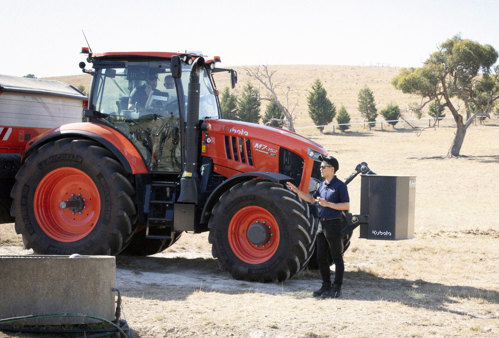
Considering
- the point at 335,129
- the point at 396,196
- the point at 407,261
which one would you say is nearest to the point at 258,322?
the point at 396,196

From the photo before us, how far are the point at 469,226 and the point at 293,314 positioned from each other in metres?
9.87

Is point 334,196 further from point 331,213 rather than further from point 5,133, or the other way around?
point 5,133

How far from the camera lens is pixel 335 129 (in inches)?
2119

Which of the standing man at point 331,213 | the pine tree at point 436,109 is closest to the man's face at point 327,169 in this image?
the standing man at point 331,213

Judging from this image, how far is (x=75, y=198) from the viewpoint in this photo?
9.60 meters

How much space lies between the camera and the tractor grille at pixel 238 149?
951 cm

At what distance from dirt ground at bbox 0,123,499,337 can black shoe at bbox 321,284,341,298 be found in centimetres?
10

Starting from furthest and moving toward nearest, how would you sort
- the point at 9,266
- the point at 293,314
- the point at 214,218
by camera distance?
the point at 214,218 → the point at 293,314 → the point at 9,266

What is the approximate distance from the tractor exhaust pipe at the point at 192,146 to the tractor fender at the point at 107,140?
2.31 feet

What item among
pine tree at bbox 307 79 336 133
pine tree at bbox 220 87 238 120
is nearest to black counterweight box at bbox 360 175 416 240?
pine tree at bbox 220 87 238 120

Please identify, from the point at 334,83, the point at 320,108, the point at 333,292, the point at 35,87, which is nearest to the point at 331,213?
the point at 333,292

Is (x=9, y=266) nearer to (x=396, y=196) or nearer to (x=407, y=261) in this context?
(x=396, y=196)

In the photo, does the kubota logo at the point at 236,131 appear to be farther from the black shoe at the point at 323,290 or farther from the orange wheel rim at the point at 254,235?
the black shoe at the point at 323,290

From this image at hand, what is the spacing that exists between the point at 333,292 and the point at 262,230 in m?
1.31
